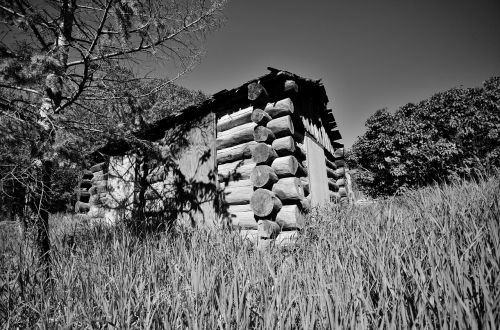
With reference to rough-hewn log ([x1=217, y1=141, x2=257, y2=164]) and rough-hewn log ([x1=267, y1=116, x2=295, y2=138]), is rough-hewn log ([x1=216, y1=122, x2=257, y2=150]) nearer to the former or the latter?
rough-hewn log ([x1=217, y1=141, x2=257, y2=164])

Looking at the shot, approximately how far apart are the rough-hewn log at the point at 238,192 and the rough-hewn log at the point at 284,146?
3.13 ft

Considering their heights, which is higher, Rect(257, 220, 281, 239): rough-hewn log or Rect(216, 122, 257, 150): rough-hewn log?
Rect(216, 122, 257, 150): rough-hewn log

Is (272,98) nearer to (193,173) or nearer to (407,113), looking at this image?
(193,173)

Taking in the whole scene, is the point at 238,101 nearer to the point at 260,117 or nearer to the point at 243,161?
the point at 260,117

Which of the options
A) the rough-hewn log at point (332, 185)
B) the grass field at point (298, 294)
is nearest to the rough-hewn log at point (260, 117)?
the grass field at point (298, 294)

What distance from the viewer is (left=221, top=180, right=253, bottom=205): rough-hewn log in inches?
193

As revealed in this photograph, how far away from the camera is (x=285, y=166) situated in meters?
4.35

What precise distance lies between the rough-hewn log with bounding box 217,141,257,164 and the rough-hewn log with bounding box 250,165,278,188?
0.60 metres

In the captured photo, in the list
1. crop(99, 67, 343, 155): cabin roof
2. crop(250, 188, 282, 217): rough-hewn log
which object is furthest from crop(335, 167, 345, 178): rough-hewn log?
crop(250, 188, 282, 217): rough-hewn log

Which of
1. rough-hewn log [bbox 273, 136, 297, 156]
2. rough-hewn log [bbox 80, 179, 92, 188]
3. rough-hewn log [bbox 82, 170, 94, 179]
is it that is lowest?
rough-hewn log [bbox 273, 136, 297, 156]

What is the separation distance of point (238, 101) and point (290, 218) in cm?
287

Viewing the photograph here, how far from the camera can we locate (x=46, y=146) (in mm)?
2430

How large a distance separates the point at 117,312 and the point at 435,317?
201 cm

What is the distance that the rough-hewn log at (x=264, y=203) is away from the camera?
4.17 m
